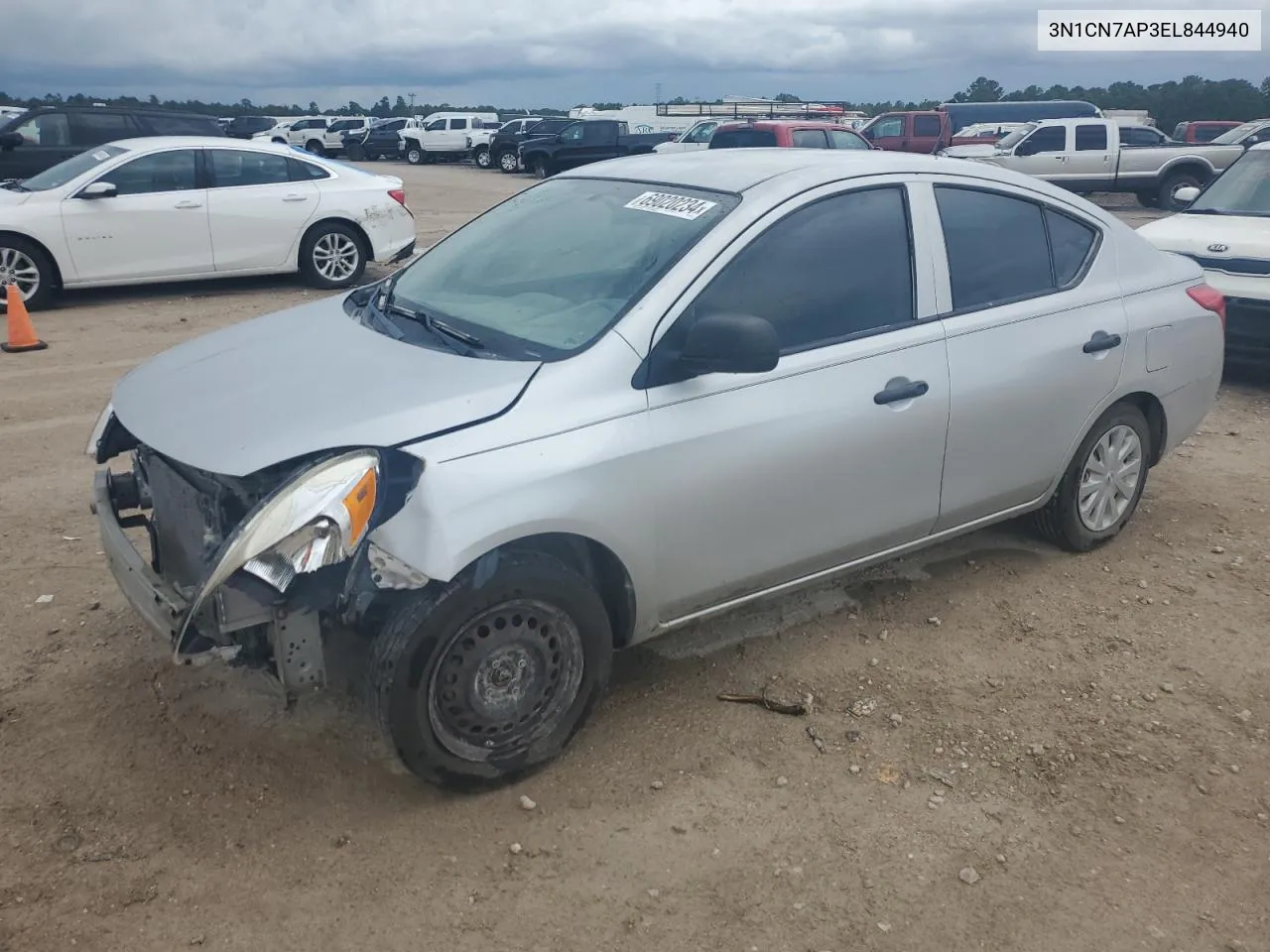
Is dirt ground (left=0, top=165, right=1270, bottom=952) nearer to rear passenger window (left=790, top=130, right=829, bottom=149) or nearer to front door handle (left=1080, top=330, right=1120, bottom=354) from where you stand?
front door handle (left=1080, top=330, right=1120, bottom=354)

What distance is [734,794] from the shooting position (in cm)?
326

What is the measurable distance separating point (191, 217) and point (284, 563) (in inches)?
349

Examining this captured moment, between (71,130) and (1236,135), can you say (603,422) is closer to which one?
(71,130)

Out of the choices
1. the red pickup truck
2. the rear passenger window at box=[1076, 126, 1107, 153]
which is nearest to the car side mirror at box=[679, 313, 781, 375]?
the red pickup truck

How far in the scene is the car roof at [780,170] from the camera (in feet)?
12.4

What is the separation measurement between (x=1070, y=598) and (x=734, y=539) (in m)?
1.90

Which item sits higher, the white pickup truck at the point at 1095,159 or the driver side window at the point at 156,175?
the driver side window at the point at 156,175

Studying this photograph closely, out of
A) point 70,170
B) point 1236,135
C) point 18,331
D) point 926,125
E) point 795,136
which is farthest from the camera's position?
point 926,125

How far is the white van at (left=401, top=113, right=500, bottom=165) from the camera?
38.3 metres

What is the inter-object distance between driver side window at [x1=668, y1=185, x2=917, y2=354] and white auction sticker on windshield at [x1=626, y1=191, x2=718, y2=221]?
0.24m

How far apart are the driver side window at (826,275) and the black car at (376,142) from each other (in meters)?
38.6

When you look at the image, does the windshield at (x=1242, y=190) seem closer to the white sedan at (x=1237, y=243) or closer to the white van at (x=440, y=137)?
the white sedan at (x=1237, y=243)

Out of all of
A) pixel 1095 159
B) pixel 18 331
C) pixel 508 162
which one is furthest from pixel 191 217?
pixel 508 162

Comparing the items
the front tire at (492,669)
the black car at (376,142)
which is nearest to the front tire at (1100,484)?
the front tire at (492,669)
